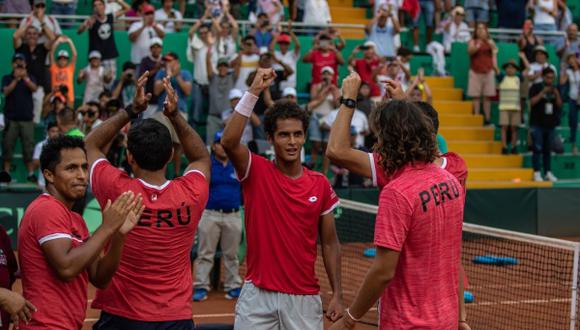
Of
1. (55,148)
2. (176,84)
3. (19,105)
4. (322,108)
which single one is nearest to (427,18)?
(322,108)

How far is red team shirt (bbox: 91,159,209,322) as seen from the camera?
256 inches

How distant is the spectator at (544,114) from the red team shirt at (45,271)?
17903 mm

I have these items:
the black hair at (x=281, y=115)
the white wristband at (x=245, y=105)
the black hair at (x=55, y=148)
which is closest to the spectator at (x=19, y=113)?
the black hair at (x=281, y=115)

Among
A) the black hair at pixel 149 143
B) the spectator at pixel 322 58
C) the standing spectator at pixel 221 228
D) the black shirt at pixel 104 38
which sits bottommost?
the standing spectator at pixel 221 228

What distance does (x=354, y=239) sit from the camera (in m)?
17.6

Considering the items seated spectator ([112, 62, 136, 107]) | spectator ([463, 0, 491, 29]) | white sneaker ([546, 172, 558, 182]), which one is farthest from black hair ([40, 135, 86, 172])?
spectator ([463, 0, 491, 29])

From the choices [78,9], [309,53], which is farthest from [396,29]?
[78,9]

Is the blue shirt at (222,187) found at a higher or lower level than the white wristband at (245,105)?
lower

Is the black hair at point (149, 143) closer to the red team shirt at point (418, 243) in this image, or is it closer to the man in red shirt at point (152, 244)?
the man in red shirt at point (152, 244)

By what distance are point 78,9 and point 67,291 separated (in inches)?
736

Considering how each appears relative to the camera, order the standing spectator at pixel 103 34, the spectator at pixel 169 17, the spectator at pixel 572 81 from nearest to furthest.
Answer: the standing spectator at pixel 103 34 → the spectator at pixel 169 17 → the spectator at pixel 572 81

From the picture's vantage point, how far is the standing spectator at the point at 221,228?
1442cm

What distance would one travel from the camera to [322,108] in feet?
68.2

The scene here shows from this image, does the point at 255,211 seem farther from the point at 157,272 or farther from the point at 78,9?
the point at 78,9
